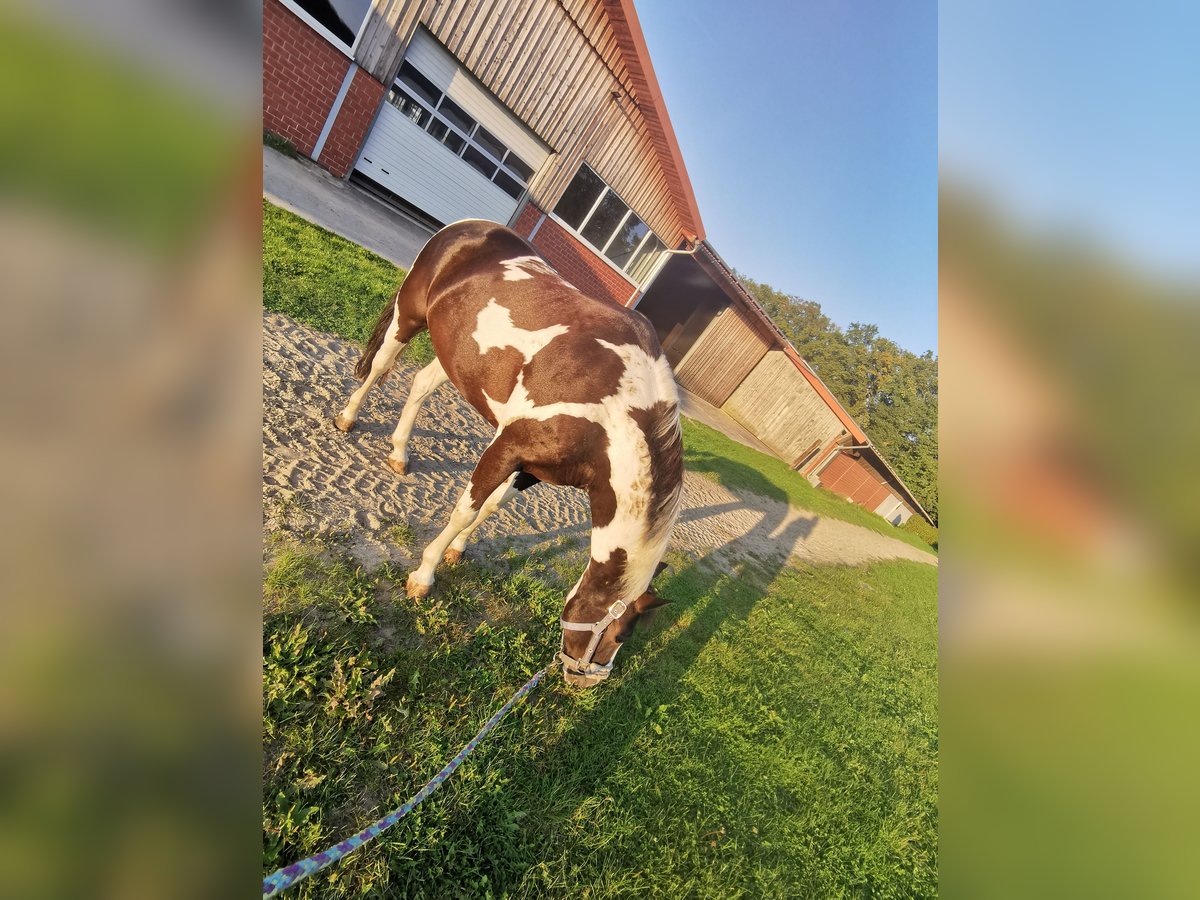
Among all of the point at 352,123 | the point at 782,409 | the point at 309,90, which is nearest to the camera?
the point at 309,90

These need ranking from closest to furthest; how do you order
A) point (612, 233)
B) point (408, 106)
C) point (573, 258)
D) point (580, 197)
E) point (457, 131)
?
1. point (408, 106)
2. point (457, 131)
3. point (580, 197)
4. point (573, 258)
5. point (612, 233)

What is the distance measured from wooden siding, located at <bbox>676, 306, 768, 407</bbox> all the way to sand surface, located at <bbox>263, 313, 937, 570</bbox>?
11.5 metres

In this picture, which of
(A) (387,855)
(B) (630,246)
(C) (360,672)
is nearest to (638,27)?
(B) (630,246)

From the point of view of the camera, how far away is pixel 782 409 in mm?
17547

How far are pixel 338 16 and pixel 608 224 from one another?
21.0 feet

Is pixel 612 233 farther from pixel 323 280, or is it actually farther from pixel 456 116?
pixel 323 280

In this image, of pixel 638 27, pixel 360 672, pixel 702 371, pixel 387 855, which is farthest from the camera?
pixel 702 371

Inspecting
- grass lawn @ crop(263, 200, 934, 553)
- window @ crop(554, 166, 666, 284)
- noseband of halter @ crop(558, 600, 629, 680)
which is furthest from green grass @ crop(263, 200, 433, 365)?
window @ crop(554, 166, 666, 284)

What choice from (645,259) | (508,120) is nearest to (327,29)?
(508,120)

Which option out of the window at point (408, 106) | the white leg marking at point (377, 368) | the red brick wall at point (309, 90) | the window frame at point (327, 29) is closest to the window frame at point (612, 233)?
the window at point (408, 106)
